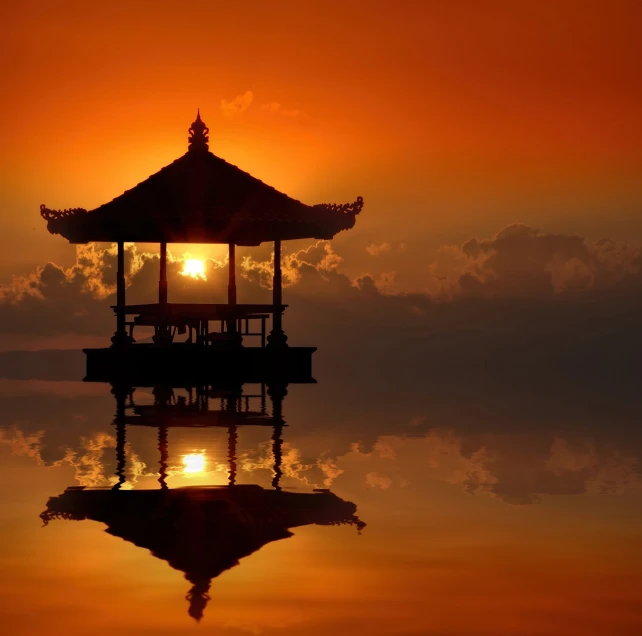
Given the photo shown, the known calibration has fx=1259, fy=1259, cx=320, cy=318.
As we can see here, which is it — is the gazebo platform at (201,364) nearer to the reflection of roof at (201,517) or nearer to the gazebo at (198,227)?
the gazebo at (198,227)

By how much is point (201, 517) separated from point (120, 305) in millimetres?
17133

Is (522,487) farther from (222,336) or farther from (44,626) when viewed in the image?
(222,336)

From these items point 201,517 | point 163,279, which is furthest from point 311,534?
point 163,279

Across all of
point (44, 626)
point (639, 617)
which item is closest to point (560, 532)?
point (639, 617)

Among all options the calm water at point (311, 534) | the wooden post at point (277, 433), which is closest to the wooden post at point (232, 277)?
the wooden post at point (277, 433)

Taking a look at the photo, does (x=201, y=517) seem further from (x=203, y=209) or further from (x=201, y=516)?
(x=203, y=209)

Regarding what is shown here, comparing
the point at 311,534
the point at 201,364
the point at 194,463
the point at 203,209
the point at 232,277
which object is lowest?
the point at 311,534

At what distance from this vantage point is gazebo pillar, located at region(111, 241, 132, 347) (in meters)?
30.0

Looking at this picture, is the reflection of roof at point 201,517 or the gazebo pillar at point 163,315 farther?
the gazebo pillar at point 163,315

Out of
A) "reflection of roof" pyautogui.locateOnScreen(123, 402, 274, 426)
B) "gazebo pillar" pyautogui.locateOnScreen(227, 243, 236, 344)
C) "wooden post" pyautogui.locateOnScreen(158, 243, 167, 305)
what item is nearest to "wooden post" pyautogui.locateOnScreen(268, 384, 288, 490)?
"reflection of roof" pyautogui.locateOnScreen(123, 402, 274, 426)

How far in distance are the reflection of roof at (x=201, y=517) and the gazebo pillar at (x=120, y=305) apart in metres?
13.5

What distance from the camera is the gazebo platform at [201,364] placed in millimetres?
29422

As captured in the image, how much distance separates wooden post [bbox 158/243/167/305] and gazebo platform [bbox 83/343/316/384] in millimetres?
1133

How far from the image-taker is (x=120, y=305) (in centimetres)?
3045
